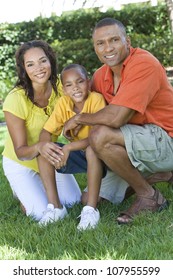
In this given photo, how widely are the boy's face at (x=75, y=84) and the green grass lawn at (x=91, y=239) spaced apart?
3.01ft

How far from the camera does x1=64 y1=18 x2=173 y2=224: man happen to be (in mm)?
3963

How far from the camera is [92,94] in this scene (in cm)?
423

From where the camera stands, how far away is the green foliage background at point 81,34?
44.1ft

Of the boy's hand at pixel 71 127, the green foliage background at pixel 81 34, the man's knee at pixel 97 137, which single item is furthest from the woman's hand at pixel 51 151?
the green foliage background at pixel 81 34

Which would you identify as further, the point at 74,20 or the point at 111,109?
the point at 74,20

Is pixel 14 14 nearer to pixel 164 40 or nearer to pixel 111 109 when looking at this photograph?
pixel 164 40

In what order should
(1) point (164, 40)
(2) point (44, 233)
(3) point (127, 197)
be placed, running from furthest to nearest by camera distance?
(1) point (164, 40) < (3) point (127, 197) < (2) point (44, 233)

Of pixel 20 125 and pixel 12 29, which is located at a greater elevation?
pixel 20 125

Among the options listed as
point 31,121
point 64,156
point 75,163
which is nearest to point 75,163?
point 75,163

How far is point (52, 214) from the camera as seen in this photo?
4.14 meters

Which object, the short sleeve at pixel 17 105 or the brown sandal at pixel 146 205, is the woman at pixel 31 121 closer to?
the short sleeve at pixel 17 105
